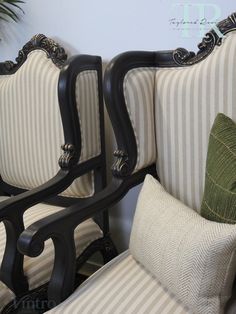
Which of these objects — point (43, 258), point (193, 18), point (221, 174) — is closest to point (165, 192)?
point (221, 174)

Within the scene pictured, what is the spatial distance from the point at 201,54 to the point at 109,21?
0.40 metres

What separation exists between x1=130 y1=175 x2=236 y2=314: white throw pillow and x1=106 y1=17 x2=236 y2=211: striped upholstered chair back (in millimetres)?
205

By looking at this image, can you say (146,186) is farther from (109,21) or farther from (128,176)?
(109,21)

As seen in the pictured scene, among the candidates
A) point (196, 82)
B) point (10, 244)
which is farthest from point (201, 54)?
point (10, 244)

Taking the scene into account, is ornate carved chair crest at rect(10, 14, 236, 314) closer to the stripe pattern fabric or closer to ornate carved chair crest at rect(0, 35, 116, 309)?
the stripe pattern fabric

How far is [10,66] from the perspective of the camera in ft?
5.02

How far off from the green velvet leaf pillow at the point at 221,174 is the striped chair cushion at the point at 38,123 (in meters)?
0.46

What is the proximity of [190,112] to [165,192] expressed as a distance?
0.24 meters

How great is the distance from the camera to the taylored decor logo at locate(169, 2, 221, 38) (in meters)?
1.19

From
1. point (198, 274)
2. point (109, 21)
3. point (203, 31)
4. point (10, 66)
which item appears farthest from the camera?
point (10, 66)

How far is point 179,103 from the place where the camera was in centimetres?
115

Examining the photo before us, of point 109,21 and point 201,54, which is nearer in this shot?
point 201,54

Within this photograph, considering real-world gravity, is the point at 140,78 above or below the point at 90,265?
above

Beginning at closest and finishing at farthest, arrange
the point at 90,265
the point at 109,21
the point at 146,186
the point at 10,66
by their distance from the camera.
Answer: the point at 146,186 → the point at 109,21 → the point at 10,66 → the point at 90,265
